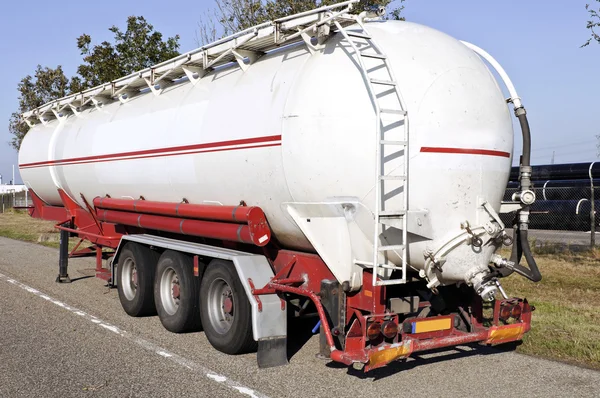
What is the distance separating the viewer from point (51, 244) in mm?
19266

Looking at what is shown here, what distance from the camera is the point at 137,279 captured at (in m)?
8.98

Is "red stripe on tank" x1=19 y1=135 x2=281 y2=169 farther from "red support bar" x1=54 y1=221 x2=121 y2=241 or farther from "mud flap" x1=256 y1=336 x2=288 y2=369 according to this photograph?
"mud flap" x1=256 y1=336 x2=288 y2=369

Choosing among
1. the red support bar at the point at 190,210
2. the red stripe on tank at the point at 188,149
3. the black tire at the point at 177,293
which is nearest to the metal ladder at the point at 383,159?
the red stripe on tank at the point at 188,149

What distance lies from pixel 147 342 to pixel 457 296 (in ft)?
11.6

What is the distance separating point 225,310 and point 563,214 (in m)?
14.9

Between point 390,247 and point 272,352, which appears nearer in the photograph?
Answer: point 390,247

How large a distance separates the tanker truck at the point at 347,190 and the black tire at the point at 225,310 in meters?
0.02

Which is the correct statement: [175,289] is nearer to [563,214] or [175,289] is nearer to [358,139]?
[358,139]

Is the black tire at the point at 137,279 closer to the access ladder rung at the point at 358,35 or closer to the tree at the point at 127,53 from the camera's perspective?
the access ladder rung at the point at 358,35

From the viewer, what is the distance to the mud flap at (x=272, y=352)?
638 centimetres

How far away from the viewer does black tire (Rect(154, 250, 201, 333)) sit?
781 centimetres

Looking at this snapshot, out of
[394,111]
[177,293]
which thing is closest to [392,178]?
[394,111]

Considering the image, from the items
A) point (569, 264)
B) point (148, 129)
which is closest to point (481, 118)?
point (148, 129)

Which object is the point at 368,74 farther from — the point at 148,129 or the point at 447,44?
the point at 148,129
